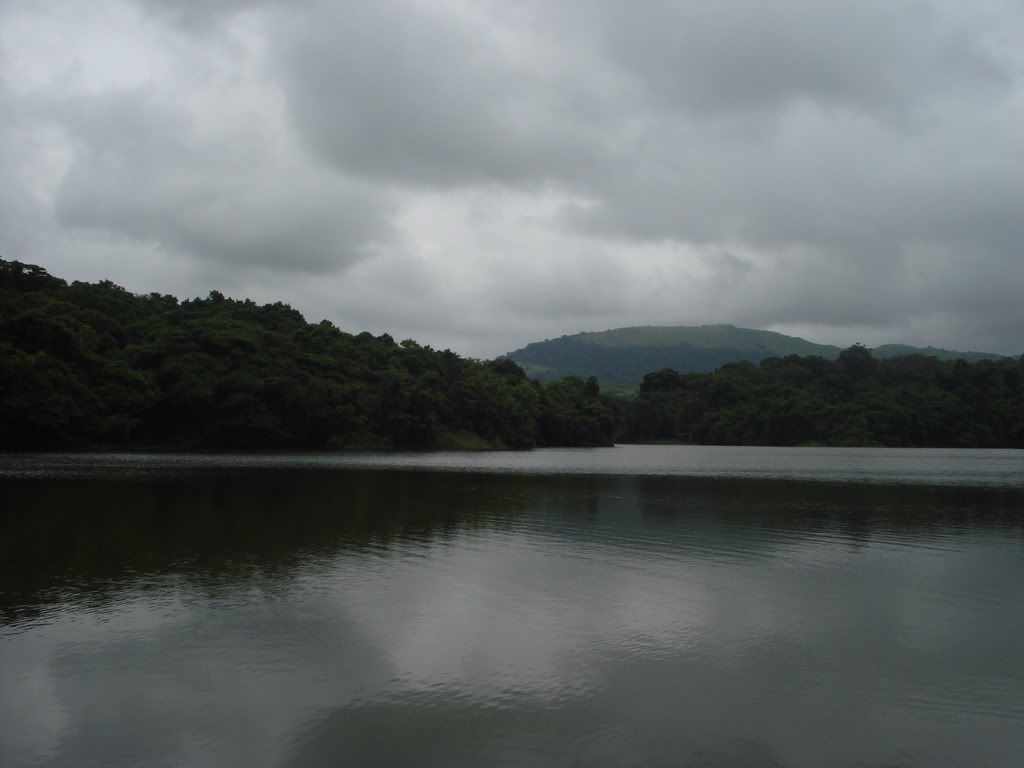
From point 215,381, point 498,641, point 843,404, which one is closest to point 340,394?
point 215,381

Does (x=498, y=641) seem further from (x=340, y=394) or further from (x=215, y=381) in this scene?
(x=340, y=394)

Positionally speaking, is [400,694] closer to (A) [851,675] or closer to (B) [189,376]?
(A) [851,675]

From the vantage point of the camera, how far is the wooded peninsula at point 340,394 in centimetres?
6544

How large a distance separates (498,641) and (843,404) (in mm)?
154239

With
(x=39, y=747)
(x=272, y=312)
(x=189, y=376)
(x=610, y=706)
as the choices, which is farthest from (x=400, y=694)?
(x=272, y=312)

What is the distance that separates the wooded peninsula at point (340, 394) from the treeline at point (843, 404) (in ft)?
1.17

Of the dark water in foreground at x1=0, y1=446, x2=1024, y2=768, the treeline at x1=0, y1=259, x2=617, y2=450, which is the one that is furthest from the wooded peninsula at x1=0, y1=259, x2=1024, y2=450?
the dark water in foreground at x1=0, y1=446, x2=1024, y2=768

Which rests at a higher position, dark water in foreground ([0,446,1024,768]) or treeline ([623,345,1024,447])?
treeline ([623,345,1024,447])

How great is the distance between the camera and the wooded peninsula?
215ft

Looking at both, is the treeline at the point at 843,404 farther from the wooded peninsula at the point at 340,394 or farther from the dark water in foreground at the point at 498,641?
the dark water in foreground at the point at 498,641

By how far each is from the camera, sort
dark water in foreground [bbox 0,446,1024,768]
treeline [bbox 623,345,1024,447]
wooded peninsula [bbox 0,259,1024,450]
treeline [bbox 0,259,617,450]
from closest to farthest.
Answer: dark water in foreground [bbox 0,446,1024,768], treeline [bbox 0,259,617,450], wooded peninsula [bbox 0,259,1024,450], treeline [bbox 623,345,1024,447]

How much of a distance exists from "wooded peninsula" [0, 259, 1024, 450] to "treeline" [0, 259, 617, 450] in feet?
0.58

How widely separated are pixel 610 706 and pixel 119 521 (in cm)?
1988

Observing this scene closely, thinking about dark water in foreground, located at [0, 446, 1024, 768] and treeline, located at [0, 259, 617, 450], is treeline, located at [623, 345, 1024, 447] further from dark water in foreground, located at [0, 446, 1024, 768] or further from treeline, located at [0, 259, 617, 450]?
dark water in foreground, located at [0, 446, 1024, 768]
